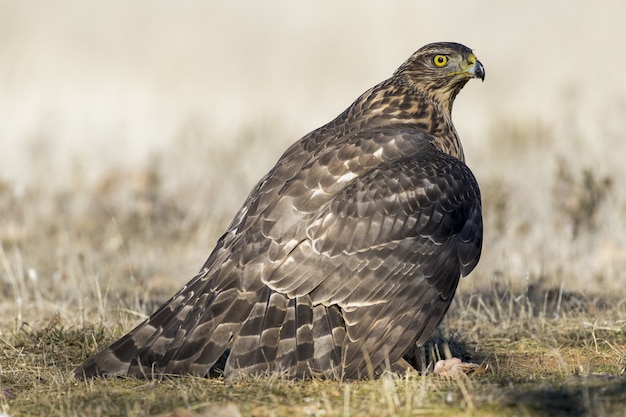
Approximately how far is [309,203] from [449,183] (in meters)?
0.78

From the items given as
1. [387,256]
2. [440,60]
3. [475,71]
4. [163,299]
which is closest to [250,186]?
[163,299]

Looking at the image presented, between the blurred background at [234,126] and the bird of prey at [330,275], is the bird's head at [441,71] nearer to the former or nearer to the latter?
the bird of prey at [330,275]

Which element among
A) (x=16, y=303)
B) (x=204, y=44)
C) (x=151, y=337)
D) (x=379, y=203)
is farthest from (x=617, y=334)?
(x=204, y=44)

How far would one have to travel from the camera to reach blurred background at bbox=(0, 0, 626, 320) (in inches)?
359

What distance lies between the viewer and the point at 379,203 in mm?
5258

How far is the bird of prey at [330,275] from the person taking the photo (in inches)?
195

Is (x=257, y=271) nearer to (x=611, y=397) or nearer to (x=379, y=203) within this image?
(x=379, y=203)

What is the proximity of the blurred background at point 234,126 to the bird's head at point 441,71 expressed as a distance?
75.4 inches

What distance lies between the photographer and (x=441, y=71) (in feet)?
21.3

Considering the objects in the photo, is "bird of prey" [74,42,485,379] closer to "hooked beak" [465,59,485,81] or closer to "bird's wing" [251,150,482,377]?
"bird's wing" [251,150,482,377]

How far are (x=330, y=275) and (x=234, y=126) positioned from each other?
32.9 ft

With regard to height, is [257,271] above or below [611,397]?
above

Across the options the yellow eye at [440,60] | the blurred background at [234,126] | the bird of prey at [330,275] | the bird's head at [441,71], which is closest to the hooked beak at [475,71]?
the bird's head at [441,71]

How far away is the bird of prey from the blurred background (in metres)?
2.23
